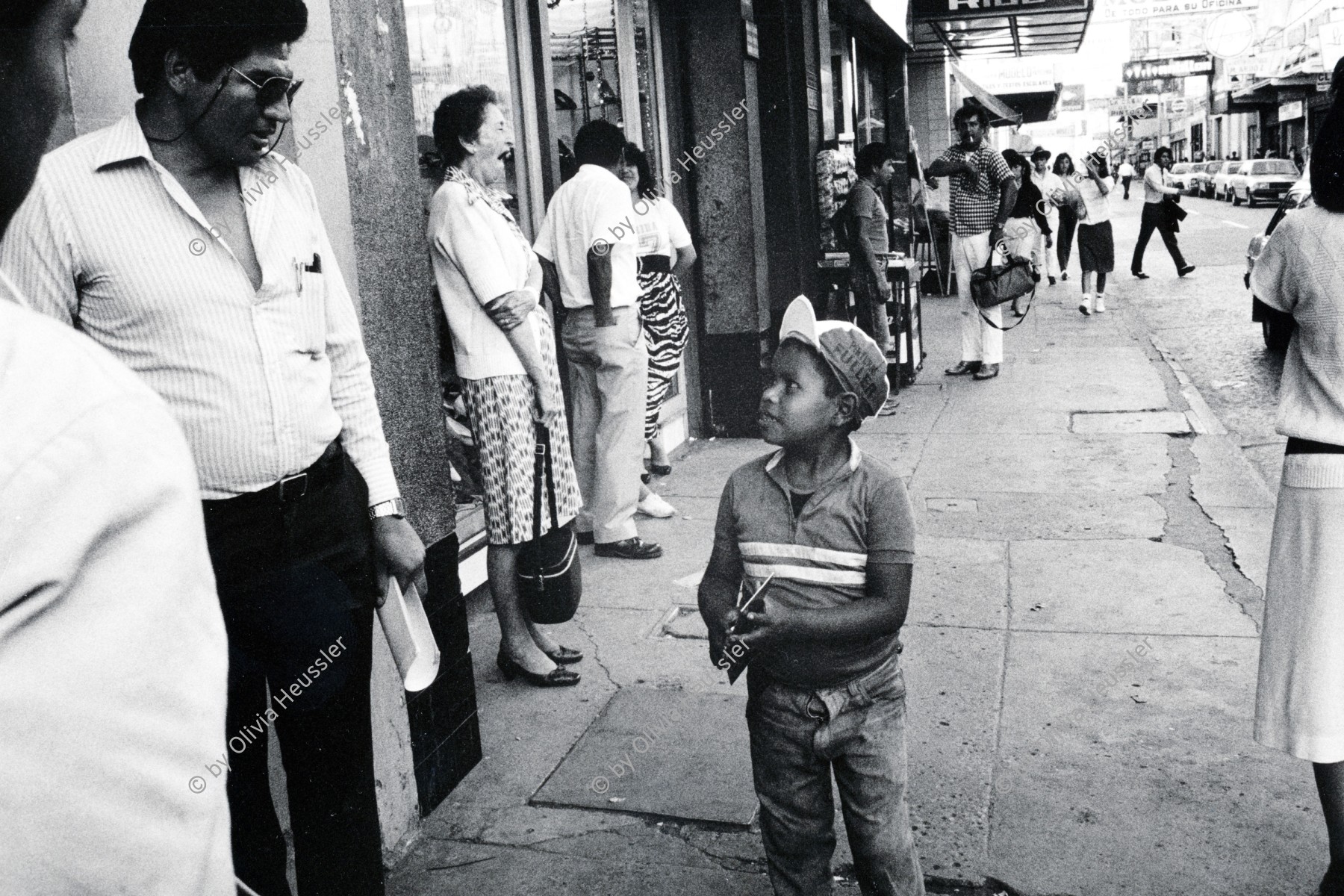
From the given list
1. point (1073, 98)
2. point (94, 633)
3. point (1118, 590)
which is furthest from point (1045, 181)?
point (1073, 98)

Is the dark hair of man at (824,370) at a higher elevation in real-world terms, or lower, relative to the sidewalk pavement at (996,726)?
higher

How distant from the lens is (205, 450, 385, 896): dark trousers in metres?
2.32

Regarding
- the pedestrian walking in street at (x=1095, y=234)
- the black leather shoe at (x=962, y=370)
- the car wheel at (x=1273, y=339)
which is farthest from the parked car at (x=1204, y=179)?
the black leather shoe at (x=962, y=370)

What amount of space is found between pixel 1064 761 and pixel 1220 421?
6.08 m

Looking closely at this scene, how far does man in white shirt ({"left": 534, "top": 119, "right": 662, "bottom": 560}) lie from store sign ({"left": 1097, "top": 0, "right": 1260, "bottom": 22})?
55.7ft

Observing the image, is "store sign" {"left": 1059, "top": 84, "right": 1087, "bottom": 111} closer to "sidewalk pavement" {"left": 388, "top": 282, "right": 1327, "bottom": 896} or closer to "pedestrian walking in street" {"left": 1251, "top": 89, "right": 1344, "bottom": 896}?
"sidewalk pavement" {"left": 388, "top": 282, "right": 1327, "bottom": 896}

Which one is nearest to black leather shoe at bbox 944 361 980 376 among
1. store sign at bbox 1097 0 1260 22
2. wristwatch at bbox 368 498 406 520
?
wristwatch at bbox 368 498 406 520

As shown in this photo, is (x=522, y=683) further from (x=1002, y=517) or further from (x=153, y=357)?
(x=1002, y=517)

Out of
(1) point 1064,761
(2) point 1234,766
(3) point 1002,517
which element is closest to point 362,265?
(1) point 1064,761

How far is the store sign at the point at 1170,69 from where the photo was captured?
6044cm

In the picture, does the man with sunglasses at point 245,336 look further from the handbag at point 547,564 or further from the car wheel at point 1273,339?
the car wheel at point 1273,339

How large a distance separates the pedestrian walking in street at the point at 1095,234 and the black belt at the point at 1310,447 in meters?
12.3

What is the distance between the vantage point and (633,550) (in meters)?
5.94

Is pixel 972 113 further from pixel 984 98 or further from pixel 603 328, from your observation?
pixel 984 98
